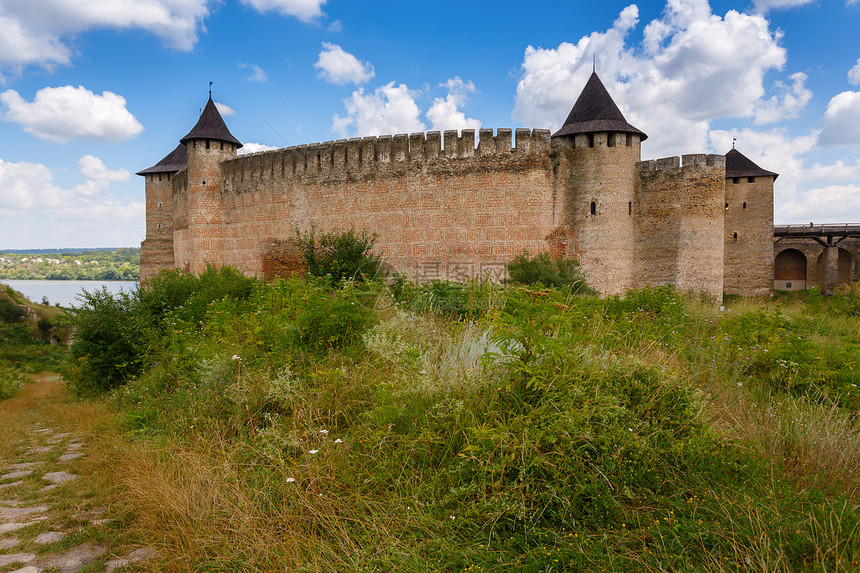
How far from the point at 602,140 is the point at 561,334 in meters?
14.3

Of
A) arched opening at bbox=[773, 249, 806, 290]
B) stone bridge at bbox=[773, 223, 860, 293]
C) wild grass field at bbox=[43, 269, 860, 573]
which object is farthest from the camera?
arched opening at bbox=[773, 249, 806, 290]

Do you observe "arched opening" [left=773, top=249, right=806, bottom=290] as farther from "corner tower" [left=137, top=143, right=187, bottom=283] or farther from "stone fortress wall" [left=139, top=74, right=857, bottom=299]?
"corner tower" [left=137, top=143, right=187, bottom=283]

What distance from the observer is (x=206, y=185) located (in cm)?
2112

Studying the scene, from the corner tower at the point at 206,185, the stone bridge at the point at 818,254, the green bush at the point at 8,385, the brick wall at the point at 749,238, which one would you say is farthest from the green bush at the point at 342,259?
the stone bridge at the point at 818,254

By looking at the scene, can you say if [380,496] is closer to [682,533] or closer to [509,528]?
[509,528]

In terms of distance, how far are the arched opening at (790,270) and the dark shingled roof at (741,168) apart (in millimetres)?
10108

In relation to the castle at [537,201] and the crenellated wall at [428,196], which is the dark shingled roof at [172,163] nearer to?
the crenellated wall at [428,196]

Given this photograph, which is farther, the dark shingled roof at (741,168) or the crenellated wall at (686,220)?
the dark shingled roof at (741,168)

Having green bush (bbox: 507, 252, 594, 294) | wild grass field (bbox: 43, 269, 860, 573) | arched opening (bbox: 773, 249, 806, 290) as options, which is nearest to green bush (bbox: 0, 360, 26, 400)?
wild grass field (bbox: 43, 269, 860, 573)

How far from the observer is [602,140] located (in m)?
16.2

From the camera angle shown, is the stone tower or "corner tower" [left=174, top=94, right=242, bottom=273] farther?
the stone tower

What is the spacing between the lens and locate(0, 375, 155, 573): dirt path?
3.12 metres

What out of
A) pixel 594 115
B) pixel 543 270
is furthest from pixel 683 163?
pixel 543 270

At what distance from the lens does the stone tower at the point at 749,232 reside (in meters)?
21.2
